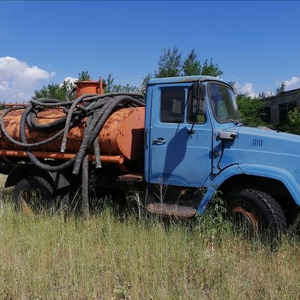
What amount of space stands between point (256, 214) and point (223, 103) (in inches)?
68.6

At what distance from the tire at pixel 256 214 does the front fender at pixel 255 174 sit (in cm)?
25

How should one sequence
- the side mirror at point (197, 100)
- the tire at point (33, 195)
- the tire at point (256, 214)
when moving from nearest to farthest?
the tire at point (256, 214) < the side mirror at point (197, 100) < the tire at point (33, 195)

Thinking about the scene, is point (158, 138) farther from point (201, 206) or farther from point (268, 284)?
point (268, 284)

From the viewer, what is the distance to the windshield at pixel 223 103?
5.72 meters

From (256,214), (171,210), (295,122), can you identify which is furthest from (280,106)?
(256,214)

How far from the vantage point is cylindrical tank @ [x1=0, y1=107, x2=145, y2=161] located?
6109mm

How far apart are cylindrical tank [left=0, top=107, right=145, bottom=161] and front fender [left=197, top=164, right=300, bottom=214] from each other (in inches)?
57.1

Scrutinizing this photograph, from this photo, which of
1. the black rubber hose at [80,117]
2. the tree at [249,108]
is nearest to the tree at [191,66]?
the tree at [249,108]

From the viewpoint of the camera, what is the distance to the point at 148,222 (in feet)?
18.9

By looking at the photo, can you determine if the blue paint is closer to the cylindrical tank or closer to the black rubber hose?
the cylindrical tank

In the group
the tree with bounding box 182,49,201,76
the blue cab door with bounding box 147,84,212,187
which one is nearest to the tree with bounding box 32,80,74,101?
the tree with bounding box 182,49,201,76

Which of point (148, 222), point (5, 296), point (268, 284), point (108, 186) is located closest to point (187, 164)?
point (148, 222)

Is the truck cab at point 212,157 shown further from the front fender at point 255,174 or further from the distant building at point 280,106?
the distant building at point 280,106

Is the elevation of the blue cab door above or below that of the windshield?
below
